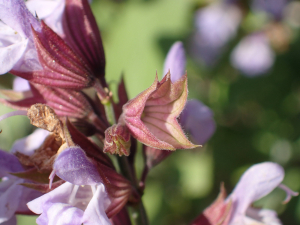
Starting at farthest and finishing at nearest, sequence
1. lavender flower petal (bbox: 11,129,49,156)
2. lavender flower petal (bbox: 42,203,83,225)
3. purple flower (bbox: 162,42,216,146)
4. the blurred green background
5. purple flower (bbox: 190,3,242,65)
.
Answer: purple flower (bbox: 190,3,242,65)
the blurred green background
purple flower (bbox: 162,42,216,146)
lavender flower petal (bbox: 11,129,49,156)
lavender flower petal (bbox: 42,203,83,225)

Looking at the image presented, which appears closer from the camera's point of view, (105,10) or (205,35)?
(105,10)

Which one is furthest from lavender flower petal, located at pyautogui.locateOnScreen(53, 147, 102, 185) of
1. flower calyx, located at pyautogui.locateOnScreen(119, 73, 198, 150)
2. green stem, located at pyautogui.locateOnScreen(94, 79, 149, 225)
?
green stem, located at pyautogui.locateOnScreen(94, 79, 149, 225)

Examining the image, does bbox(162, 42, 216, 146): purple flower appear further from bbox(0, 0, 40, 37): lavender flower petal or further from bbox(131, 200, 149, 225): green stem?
bbox(0, 0, 40, 37): lavender flower petal

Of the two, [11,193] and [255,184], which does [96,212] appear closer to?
[11,193]

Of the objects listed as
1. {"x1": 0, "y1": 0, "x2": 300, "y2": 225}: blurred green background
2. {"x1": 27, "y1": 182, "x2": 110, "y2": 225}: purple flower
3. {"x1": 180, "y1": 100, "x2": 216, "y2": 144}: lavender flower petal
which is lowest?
{"x1": 0, "y1": 0, "x2": 300, "y2": 225}: blurred green background

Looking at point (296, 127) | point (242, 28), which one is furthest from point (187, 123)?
point (242, 28)

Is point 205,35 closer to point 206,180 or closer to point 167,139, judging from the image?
point 206,180

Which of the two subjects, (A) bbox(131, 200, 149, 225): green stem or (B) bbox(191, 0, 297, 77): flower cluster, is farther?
(B) bbox(191, 0, 297, 77): flower cluster
